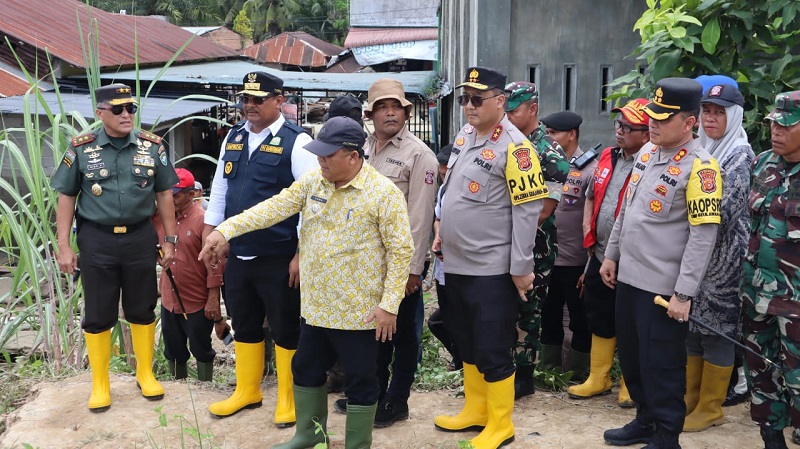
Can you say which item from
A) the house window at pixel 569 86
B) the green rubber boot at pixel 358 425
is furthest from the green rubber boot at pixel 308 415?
the house window at pixel 569 86

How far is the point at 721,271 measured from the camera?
4.03m

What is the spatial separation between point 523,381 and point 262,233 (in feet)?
5.95

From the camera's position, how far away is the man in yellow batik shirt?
3.58 meters

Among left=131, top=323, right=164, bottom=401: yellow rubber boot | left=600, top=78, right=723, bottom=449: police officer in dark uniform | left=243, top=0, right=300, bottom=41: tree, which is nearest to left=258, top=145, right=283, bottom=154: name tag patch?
left=131, top=323, right=164, bottom=401: yellow rubber boot

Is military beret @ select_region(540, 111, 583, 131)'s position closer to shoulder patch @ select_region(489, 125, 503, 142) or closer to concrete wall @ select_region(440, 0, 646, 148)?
shoulder patch @ select_region(489, 125, 503, 142)

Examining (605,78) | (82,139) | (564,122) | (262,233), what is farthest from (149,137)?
(605,78)

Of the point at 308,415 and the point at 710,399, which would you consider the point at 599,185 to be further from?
the point at 308,415

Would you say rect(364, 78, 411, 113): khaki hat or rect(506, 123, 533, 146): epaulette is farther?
rect(364, 78, 411, 113): khaki hat

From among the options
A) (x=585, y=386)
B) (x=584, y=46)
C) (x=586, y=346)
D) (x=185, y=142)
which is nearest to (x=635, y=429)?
(x=585, y=386)

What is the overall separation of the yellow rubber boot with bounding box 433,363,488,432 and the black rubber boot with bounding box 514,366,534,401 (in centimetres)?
52

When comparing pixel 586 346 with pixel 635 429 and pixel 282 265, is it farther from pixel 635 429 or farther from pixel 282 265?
pixel 282 265

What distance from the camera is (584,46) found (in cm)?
749

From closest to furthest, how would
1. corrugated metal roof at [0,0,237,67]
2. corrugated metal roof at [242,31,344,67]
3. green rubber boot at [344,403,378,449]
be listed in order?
green rubber boot at [344,403,378,449] < corrugated metal roof at [0,0,237,67] < corrugated metal roof at [242,31,344,67]

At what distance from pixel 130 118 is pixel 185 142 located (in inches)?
473
